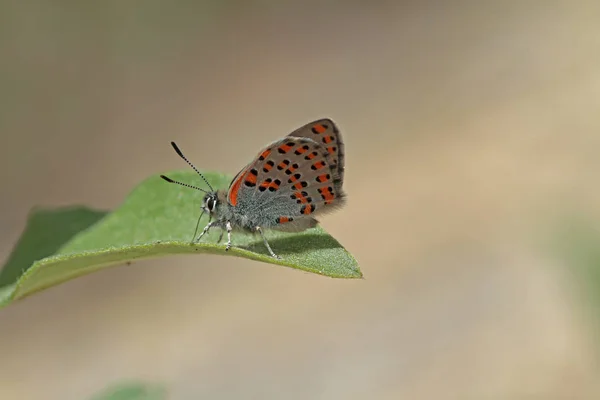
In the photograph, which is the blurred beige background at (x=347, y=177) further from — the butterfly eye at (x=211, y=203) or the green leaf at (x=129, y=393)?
the green leaf at (x=129, y=393)

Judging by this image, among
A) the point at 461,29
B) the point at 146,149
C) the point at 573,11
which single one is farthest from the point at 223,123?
the point at 573,11

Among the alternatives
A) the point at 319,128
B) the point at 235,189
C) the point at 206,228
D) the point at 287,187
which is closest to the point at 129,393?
the point at 206,228

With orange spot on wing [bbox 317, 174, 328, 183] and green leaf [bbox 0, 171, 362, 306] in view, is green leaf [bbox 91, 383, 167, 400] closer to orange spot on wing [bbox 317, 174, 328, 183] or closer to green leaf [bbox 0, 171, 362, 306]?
green leaf [bbox 0, 171, 362, 306]

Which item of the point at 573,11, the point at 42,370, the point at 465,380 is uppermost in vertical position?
the point at 573,11

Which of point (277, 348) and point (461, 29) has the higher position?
point (461, 29)

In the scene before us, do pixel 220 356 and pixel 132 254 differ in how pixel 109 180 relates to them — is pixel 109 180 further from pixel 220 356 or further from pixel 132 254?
pixel 132 254

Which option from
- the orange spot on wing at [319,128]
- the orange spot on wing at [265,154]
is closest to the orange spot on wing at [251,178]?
the orange spot on wing at [265,154]

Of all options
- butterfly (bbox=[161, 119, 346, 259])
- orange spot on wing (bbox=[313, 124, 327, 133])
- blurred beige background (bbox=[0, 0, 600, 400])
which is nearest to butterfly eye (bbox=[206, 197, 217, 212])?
butterfly (bbox=[161, 119, 346, 259])

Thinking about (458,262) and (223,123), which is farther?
(223,123)
